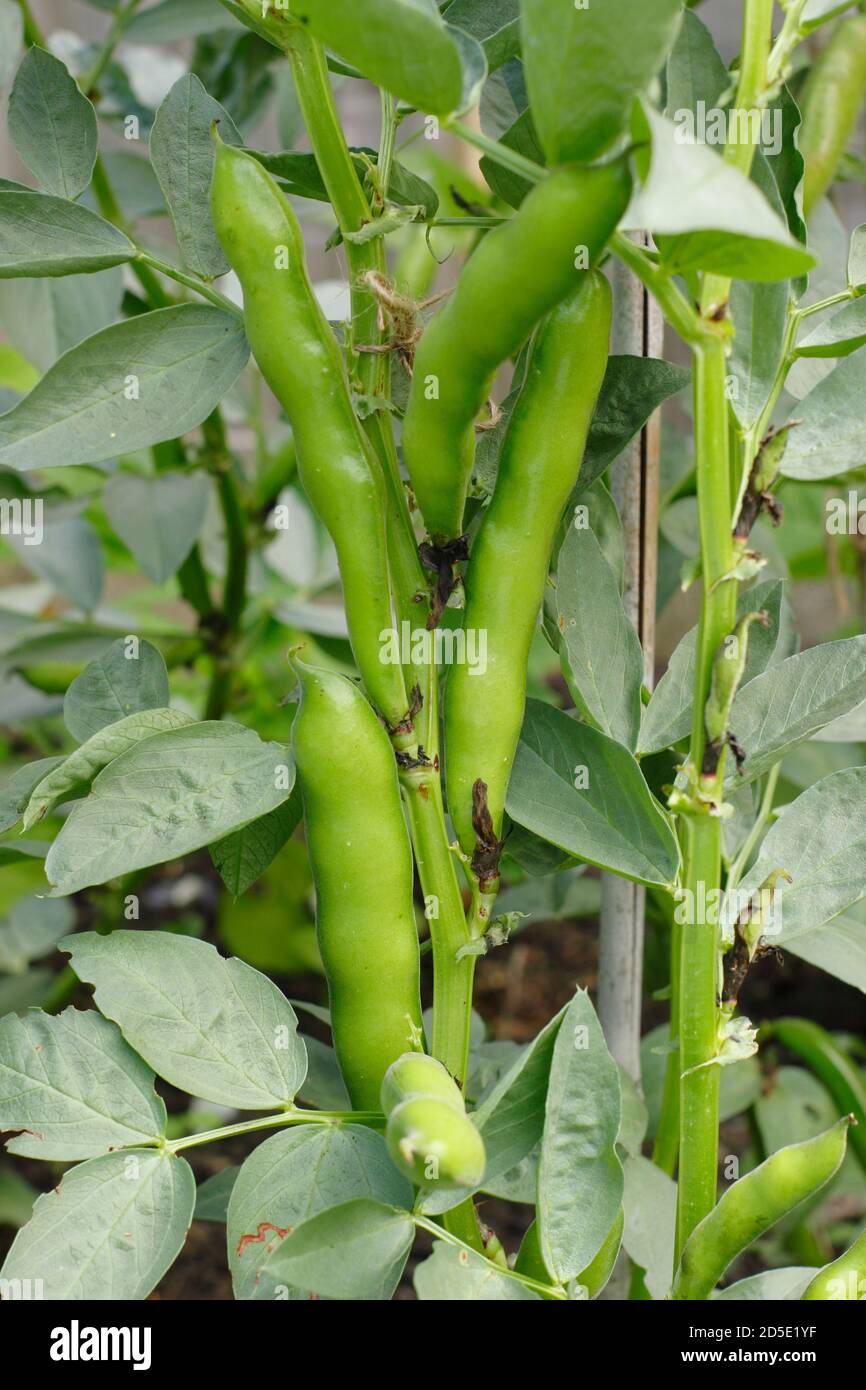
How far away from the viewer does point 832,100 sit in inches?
27.4

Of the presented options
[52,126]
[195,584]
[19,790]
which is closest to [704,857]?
[19,790]

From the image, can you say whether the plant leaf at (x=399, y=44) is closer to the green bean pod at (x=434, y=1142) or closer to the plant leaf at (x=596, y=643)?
the plant leaf at (x=596, y=643)

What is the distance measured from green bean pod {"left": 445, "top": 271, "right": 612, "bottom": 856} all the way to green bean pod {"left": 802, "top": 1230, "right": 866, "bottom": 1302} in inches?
6.9

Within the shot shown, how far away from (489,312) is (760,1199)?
0.90ft

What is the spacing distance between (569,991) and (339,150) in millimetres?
952

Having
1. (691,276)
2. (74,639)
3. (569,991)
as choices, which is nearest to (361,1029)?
(691,276)

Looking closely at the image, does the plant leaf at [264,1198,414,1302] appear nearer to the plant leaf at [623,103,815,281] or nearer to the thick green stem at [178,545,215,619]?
the plant leaf at [623,103,815,281]

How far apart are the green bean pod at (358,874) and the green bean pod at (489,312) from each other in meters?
0.07

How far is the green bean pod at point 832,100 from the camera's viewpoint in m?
0.69

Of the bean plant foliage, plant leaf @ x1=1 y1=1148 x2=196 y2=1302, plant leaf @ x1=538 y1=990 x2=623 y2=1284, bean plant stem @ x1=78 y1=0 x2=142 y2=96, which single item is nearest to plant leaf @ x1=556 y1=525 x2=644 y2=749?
the bean plant foliage

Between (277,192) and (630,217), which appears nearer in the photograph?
(630,217)

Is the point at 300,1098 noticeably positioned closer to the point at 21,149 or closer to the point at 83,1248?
the point at 83,1248

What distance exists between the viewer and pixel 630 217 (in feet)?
0.91

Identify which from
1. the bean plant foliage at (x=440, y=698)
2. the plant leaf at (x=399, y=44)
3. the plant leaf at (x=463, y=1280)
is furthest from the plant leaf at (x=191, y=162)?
the plant leaf at (x=463, y=1280)
